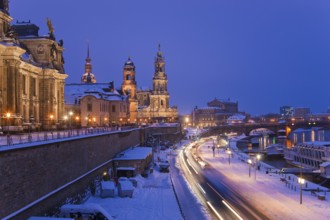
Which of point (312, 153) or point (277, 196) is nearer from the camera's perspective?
point (277, 196)

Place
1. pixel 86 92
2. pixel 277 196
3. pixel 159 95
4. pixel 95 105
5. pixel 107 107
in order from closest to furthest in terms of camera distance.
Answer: pixel 277 196 → pixel 95 105 → pixel 86 92 → pixel 107 107 → pixel 159 95

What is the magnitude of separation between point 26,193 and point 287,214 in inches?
851

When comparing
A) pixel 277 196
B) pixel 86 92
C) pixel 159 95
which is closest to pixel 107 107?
pixel 86 92

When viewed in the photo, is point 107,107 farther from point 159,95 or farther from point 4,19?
point 159,95

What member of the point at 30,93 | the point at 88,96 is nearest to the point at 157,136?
the point at 88,96

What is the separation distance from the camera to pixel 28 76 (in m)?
50.7

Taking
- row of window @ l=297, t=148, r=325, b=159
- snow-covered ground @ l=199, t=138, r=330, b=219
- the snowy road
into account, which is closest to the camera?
the snowy road

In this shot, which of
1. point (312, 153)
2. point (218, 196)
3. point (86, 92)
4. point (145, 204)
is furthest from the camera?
point (86, 92)

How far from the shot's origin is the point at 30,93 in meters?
51.6

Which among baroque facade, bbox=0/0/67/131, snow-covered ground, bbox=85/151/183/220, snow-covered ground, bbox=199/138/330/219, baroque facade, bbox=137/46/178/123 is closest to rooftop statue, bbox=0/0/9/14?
baroque facade, bbox=0/0/67/131

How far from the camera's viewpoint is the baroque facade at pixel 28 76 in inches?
1663

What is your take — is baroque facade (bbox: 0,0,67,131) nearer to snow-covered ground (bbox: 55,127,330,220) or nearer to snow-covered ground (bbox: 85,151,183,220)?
snow-covered ground (bbox: 85,151,183,220)

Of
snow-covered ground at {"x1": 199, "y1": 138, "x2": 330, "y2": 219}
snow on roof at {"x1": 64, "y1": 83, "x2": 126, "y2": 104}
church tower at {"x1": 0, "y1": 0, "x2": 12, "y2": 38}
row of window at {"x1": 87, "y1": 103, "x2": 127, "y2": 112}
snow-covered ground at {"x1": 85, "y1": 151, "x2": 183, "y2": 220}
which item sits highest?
church tower at {"x1": 0, "y1": 0, "x2": 12, "y2": 38}

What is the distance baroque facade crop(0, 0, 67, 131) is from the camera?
42250 mm
